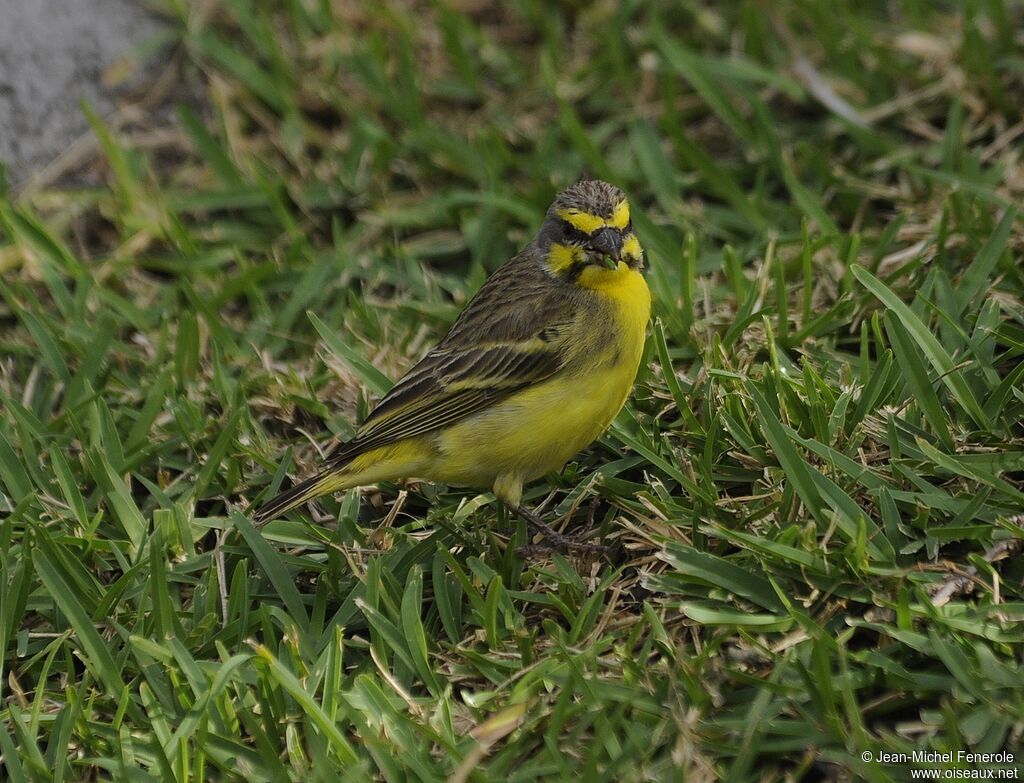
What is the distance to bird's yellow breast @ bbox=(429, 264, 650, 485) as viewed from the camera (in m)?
4.16

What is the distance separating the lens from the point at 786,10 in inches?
260

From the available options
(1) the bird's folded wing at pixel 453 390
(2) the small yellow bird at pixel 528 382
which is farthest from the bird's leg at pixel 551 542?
(1) the bird's folded wing at pixel 453 390

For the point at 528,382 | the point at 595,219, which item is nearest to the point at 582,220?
the point at 595,219

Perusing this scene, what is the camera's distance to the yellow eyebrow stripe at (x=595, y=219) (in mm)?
4398

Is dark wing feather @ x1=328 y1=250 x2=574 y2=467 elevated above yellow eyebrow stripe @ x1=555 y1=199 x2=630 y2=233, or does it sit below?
below

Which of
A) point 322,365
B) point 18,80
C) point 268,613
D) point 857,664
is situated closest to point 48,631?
point 268,613

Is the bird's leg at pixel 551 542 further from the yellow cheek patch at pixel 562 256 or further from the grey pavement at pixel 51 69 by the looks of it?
the grey pavement at pixel 51 69

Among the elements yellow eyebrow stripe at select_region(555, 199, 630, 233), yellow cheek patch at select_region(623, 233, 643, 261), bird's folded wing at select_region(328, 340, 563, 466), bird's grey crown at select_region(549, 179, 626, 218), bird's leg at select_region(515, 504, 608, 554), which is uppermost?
bird's grey crown at select_region(549, 179, 626, 218)

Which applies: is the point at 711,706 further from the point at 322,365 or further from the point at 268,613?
the point at 322,365

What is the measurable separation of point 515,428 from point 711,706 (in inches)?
47.7

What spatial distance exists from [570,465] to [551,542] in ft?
1.58

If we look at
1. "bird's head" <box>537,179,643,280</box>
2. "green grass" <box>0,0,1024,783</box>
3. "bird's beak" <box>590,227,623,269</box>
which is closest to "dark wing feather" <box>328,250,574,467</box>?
"bird's head" <box>537,179,643,280</box>

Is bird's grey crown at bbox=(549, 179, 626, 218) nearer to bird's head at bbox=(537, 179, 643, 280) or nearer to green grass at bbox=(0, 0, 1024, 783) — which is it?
bird's head at bbox=(537, 179, 643, 280)

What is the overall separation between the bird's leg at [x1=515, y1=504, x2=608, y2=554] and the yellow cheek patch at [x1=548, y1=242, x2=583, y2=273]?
2.99 feet
